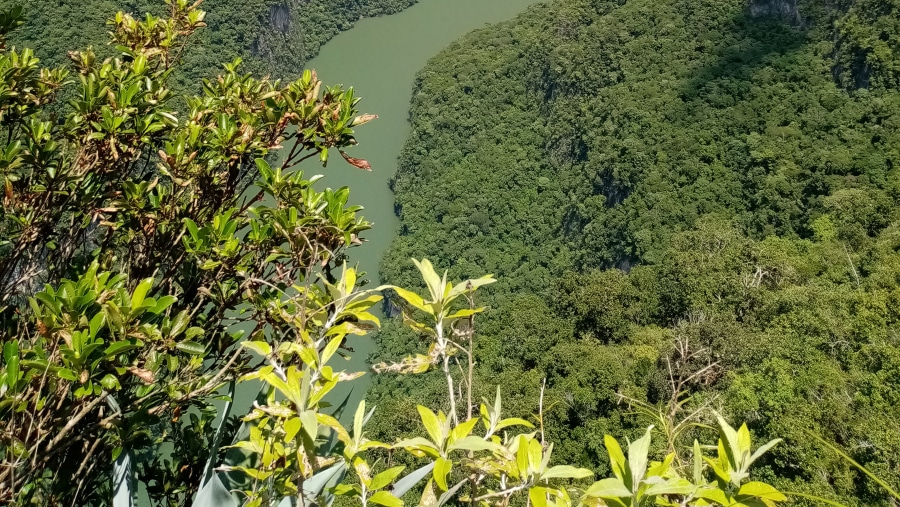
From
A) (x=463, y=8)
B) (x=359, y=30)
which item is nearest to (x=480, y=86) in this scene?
(x=463, y=8)

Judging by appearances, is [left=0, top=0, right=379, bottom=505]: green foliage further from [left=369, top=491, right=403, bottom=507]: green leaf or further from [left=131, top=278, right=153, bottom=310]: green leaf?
[left=369, top=491, right=403, bottom=507]: green leaf

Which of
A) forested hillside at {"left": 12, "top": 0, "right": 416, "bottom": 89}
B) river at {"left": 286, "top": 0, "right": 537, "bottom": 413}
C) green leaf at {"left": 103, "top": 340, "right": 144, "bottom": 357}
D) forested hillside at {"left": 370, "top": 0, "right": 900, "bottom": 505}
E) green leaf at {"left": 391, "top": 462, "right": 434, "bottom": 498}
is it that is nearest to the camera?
green leaf at {"left": 391, "top": 462, "right": 434, "bottom": 498}

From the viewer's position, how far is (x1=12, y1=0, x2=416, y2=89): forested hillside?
2030 cm

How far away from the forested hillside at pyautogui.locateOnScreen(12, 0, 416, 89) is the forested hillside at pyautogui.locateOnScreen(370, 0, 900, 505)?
8.17m

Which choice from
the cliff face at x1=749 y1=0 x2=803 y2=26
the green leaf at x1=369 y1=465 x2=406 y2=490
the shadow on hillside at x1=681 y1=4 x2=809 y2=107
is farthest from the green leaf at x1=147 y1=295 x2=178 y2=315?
the cliff face at x1=749 y1=0 x2=803 y2=26

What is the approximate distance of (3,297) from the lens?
52.1 inches

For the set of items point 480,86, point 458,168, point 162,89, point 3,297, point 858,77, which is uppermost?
point 162,89

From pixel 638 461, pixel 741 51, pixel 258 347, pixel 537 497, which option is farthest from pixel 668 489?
pixel 741 51

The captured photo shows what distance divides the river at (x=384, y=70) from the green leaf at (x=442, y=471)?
59.8 ft

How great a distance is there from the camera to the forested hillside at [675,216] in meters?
6.95

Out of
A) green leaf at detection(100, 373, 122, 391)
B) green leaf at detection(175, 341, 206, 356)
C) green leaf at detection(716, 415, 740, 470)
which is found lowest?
green leaf at detection(175, 341, 206, 356)

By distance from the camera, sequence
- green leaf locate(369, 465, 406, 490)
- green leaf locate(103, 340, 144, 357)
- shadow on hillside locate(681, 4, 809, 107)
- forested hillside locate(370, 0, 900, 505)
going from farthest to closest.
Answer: shadow on hillside locate(681, 4, 809, 107) → forested hillside locate(370, 0, 900, 505) → green leaf locate(103, 340, 144, 357) → green leaf locate(369, 465, 406, 490)

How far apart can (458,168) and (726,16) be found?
33.8 ft

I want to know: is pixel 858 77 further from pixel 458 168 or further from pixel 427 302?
pixel 427 302
